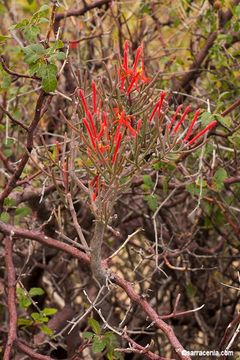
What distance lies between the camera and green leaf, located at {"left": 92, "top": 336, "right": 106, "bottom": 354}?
2133 millimetres

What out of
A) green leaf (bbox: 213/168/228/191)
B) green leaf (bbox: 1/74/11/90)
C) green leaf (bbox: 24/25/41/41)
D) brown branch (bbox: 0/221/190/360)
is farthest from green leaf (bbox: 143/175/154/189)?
green leaf (bbox: 24/25/41/41)

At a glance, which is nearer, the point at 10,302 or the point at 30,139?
the point at 30,139

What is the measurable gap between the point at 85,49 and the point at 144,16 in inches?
14.0

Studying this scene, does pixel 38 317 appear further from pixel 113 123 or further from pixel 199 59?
pixel 199 59

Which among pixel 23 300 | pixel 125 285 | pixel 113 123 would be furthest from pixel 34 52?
pixel 23 300

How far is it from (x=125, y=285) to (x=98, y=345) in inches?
10.2

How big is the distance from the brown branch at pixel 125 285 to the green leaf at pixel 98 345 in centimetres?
19

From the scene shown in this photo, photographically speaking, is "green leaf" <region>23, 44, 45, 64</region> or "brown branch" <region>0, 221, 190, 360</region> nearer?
"brown branch" <region>0, 221, 190, 360</region>

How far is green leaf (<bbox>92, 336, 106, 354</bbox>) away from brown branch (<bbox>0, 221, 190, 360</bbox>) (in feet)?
0.62

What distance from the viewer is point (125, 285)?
6.60 feet

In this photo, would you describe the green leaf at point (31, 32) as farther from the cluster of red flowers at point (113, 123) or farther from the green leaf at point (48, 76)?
the cluster of red flowers at point (113, 123)

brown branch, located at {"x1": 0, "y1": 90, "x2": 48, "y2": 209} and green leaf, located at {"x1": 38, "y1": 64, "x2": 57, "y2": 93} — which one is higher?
green leaf, located at {"x1": 38, "y1": 64, "x2": 57, "y2": 93}

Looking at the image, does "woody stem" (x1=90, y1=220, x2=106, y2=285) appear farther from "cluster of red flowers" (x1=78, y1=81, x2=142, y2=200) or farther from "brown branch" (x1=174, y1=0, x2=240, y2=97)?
"brown branch" (x1=174, y1=0, x2=240, y2=97)

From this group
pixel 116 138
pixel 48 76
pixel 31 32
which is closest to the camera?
pixel 116 138
